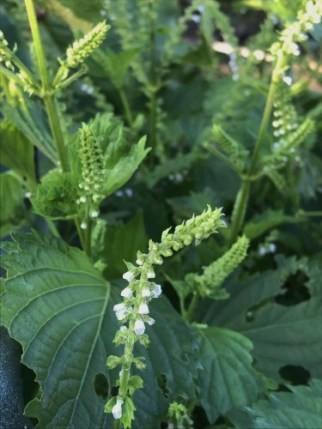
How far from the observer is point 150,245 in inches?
17.6

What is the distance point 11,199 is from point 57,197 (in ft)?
0.63

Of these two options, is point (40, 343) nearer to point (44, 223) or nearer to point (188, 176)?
point (44, 223)

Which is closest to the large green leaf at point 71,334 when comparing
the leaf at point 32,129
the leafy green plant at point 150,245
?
the leafy green plant at point 150,245

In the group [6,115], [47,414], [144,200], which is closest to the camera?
[47,414]

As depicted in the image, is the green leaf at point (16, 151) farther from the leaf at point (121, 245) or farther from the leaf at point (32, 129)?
the leaf at point (121, 245)

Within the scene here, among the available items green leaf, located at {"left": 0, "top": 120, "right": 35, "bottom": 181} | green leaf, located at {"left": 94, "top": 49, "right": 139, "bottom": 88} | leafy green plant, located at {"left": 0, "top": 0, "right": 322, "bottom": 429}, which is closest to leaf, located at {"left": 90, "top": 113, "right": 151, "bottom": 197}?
leafy green plant, located at {"left": 0, "top": 0, "right": 322, "bottom": 429}

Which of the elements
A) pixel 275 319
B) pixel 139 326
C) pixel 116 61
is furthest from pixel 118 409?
pixel 116 61

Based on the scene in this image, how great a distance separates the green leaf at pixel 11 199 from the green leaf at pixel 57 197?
17 centimetres

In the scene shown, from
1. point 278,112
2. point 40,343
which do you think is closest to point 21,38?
point 278,112

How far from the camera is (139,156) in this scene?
1.90 ft

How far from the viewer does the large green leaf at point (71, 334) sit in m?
0.56

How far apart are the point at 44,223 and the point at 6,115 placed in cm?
14

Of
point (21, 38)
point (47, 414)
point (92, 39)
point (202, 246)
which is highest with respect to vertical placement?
point (21, 38)

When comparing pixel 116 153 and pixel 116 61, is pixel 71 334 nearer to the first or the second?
pixel 116 153
